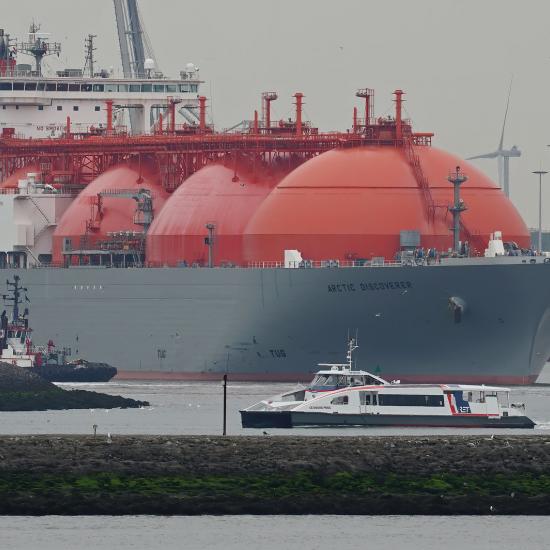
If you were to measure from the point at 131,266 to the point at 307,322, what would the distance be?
12.6 meters

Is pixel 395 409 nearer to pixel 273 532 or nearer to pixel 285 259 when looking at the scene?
pixel 273 532

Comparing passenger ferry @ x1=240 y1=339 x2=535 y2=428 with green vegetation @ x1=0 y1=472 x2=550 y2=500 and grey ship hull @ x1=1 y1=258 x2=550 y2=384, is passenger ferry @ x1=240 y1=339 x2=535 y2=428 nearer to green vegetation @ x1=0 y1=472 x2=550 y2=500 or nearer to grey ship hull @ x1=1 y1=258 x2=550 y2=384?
green vegetation @ x1=0 y1=472 x2=550 y2=500

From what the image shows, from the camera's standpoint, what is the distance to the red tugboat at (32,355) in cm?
10150

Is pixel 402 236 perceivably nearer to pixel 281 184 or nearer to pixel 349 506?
pixel 281 184

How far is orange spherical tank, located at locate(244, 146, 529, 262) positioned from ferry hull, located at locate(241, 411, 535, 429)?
983 inches

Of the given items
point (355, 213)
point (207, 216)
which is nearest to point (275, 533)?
point (355, 213)

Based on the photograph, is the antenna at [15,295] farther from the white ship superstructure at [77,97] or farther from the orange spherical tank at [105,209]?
the white ship superstructure at [77,97]

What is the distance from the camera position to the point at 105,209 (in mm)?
108500

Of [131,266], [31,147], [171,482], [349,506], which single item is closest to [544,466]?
[349,506]

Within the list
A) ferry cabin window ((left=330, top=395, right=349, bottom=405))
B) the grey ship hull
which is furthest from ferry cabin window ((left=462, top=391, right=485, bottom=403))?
the grey ship hull

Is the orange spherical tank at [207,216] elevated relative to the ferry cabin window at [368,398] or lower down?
elevated

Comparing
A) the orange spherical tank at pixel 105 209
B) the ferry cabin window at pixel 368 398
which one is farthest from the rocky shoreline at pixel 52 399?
the orange spherical tank at pixel 105 209

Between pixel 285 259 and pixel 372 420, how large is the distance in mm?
26125

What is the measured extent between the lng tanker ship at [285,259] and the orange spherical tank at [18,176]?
4.37 meters
